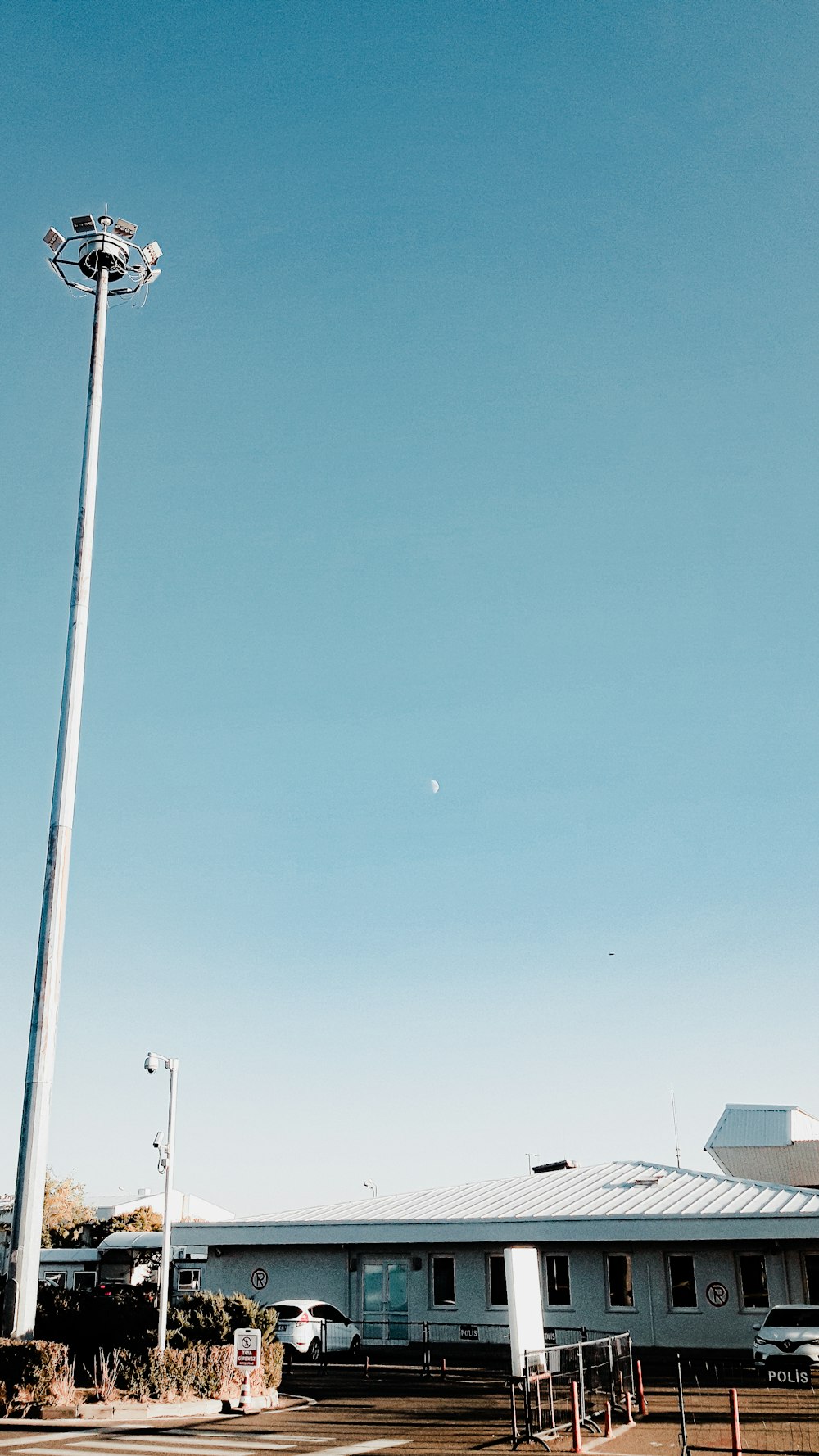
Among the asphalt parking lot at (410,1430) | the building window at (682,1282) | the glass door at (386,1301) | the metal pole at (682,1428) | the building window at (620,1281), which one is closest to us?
the metal pole at (682,1428)

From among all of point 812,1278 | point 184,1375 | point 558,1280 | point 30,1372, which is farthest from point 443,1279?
point 30,1372

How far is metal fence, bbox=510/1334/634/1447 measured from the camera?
54.4 feet

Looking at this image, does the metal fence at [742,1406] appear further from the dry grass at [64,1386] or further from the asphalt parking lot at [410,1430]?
the dry grass at [64,1386]

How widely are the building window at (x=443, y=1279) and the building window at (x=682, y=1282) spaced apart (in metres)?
6.17

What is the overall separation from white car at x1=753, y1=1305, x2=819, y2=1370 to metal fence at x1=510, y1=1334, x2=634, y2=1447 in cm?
421

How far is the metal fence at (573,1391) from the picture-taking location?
16578 millimetres

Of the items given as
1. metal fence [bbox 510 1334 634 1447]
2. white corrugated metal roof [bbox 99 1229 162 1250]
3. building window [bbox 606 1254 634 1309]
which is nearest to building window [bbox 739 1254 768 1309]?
building window [bbox 606 1254 634 1309]

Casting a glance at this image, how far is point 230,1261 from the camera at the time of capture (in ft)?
117

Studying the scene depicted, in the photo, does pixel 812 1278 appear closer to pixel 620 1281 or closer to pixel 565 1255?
pixel 620 1281

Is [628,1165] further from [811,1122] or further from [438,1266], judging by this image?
[811,1122]

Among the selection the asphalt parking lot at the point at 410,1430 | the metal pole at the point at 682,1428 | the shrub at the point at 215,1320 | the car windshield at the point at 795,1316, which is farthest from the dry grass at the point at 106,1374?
the car windshield at the point at 795,1316

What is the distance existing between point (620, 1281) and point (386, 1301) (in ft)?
22.6

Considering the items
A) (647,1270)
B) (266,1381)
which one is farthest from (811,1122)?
(266,1381)

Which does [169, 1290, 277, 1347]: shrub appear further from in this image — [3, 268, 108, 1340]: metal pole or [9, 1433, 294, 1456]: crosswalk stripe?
[9, 1433, 294, 1456]: crosswalk stripe
